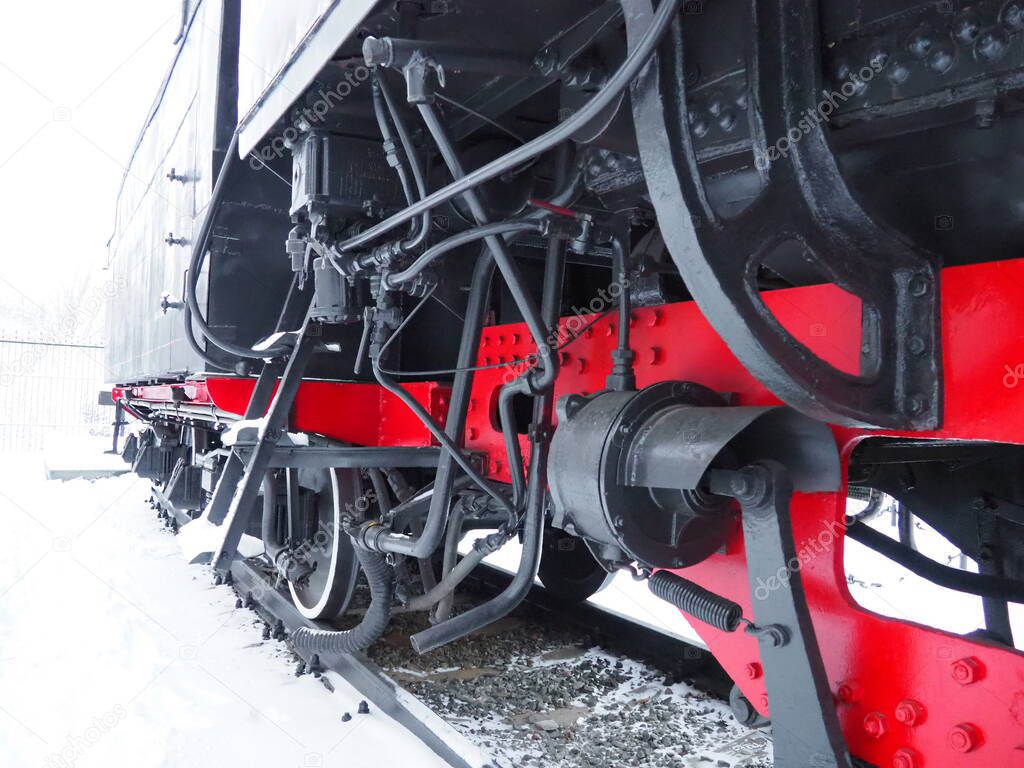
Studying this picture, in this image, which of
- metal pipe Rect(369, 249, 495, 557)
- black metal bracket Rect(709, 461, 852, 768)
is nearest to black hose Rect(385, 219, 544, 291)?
metal pipe Rect(369, 249, 495, 557)

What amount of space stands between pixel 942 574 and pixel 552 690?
1461 mm

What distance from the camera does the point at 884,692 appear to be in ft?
4.29

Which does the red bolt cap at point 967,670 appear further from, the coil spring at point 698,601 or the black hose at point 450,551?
the black hose at point 450,551

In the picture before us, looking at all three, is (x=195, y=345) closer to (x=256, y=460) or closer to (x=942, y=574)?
(x=256, y=460)

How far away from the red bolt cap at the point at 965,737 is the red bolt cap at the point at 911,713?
53mm

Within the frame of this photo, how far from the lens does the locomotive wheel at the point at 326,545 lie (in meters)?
3.30

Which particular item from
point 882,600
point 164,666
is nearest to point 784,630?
point 164,666

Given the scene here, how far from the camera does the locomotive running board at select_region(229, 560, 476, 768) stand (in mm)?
2312

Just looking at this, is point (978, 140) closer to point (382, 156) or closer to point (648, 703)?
point (382, 156)

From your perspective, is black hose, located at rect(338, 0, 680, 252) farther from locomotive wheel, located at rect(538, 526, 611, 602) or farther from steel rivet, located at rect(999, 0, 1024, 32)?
locomotive wheel, located at rect(538, 526, 611, 602)

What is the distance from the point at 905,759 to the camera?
125 centimetres

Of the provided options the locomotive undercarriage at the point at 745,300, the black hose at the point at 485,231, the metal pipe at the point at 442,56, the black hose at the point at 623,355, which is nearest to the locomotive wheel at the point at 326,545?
the locomotive undercarriage at the point at 745,300

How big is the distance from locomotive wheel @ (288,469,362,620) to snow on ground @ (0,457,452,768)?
0.26m

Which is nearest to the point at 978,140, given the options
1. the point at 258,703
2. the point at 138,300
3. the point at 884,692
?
the point at 884,692
